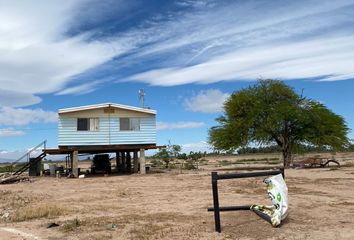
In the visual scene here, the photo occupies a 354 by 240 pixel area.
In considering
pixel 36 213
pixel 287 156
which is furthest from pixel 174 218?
pixel 287 156

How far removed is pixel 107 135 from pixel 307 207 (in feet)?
74.3

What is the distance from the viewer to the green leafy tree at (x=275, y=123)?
37.6 meters

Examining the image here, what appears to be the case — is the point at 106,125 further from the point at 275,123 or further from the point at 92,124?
the point at 275,123

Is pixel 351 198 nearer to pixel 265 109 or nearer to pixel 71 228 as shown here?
pixel 71 228

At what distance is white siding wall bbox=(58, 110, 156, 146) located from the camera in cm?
3291

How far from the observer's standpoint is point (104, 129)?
33.6m

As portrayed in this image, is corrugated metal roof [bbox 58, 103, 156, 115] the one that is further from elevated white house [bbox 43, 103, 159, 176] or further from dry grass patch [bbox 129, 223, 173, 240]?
dry grass patch [bbox 129, 223, 173, 240]

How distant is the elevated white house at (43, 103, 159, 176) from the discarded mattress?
2365 centimetres

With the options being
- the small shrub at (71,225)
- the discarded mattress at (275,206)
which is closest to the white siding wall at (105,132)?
the small shrub at (71,225)

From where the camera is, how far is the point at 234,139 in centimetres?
3866

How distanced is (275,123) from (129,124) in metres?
11.6

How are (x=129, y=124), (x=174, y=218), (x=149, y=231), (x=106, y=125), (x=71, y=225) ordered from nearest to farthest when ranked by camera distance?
(x=149, y=231) < (x=71, y=225) < (x=174, y=218) < (x=106, y=125) < (x=129, y=124)

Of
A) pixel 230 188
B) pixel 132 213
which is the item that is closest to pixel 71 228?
pixel 132 213

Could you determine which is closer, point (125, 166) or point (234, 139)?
point (234, 139)
